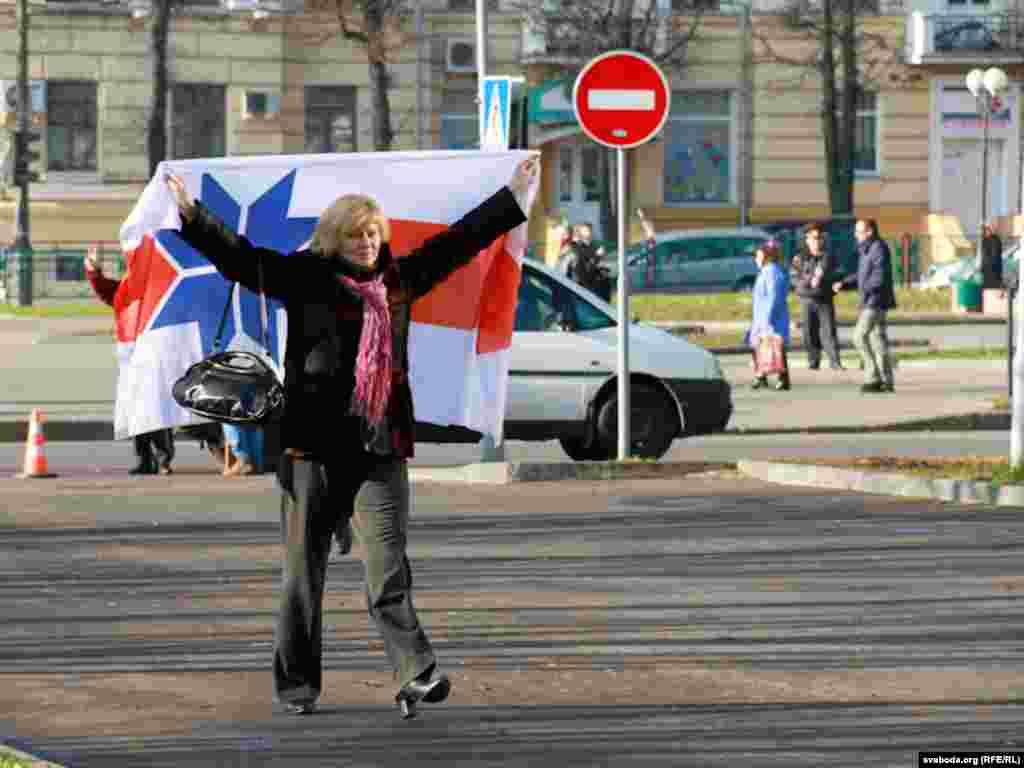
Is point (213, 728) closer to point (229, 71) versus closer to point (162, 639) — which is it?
point (162, 639)

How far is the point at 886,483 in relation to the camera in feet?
54.0

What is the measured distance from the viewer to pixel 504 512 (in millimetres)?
15633

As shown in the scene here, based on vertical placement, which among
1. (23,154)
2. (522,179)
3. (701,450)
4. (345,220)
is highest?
(23,154)

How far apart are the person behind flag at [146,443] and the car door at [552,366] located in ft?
7.98

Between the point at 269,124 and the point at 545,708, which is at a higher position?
the point at 269,124

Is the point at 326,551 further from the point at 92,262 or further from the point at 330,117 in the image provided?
the point at 330,117

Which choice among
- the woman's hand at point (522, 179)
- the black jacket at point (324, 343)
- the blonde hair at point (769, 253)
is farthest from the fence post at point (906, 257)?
the black jacket at point (324, 343)

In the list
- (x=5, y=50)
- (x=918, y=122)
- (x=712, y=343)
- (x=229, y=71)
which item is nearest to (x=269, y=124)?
(x=229, y=71)

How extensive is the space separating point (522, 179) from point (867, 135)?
2022 inches

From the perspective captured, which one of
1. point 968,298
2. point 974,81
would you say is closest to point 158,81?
point 974,81

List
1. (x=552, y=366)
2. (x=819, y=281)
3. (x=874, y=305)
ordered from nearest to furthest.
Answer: (x=552, y=366), (x=874, y=305), (x=819, y=281)

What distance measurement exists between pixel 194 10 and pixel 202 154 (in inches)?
138

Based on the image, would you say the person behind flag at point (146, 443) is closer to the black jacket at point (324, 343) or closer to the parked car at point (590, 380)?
the parked car at point (590, 380)

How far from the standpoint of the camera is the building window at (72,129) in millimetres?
54656
